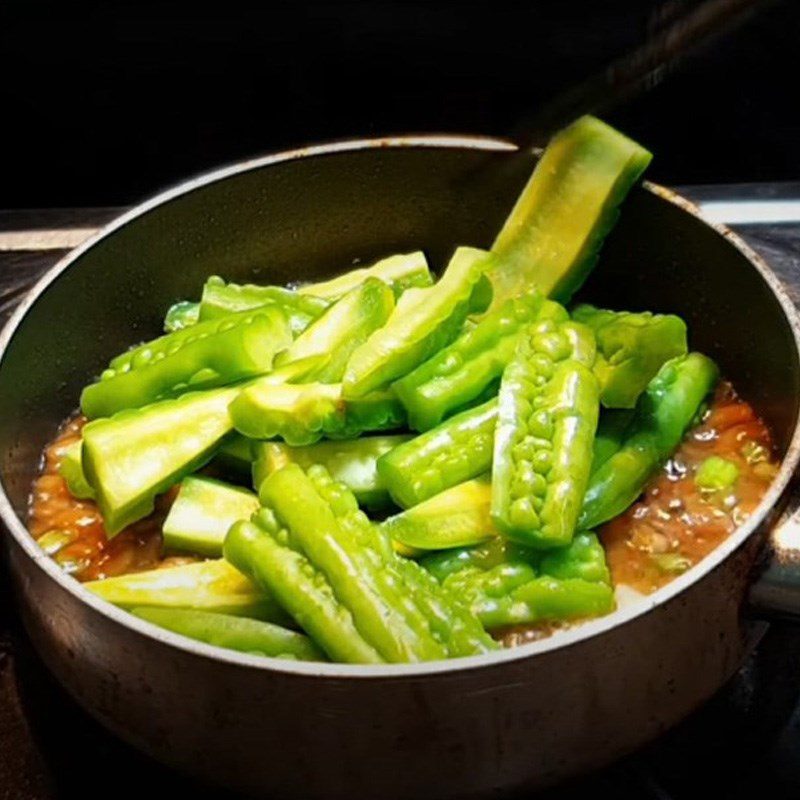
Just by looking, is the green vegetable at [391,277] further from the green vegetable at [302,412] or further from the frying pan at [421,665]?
the green vegetable at [302,412]

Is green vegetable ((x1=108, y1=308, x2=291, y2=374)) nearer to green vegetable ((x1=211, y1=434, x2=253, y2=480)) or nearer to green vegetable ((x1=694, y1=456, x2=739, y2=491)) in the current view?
green vegetable ((x1=211, y1=434, x2=253, y2=480))

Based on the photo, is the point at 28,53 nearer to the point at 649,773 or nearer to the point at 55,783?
the point at 55,783

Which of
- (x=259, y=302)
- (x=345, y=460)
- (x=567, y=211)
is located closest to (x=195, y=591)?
(x=345, y=460)

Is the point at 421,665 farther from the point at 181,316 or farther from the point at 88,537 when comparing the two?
the point at 181,316

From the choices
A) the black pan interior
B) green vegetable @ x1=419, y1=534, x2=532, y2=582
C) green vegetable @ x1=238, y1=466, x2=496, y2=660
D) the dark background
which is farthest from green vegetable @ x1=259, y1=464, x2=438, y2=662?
the dark background

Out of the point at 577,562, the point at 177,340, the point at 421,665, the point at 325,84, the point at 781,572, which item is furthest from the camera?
the point at 325,84

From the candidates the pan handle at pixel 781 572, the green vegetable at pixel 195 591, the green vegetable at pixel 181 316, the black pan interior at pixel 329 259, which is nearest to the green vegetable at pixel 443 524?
the green vegetable at pixel 195 591
